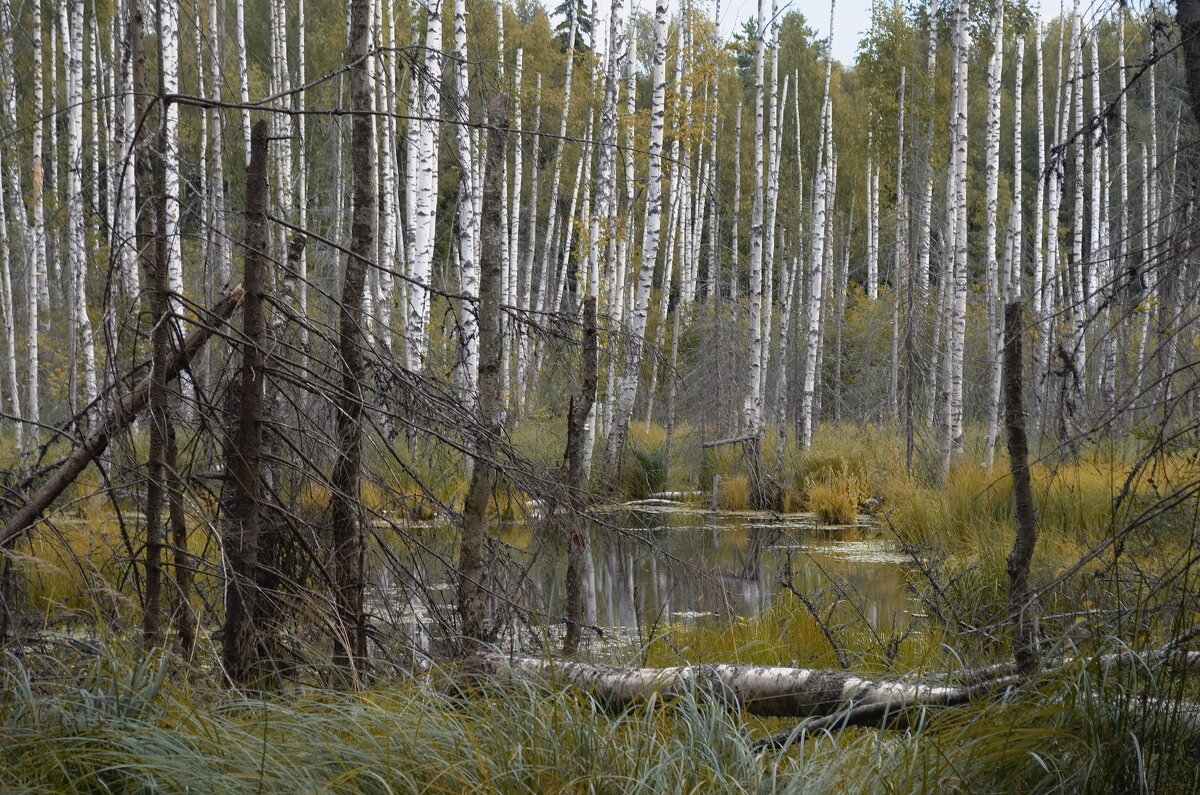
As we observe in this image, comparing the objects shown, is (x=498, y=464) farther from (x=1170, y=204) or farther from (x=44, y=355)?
(x=44, y=355)

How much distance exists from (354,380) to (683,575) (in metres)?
4.64

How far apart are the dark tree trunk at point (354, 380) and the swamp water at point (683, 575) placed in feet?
0.57

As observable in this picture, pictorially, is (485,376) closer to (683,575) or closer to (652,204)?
(683,575)

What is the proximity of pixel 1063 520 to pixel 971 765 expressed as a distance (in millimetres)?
6526

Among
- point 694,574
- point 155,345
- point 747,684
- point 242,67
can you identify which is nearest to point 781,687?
point 747,684

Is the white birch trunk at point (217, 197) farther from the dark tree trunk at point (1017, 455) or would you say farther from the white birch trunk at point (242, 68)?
the dark tree trunk at point (1017, 455)

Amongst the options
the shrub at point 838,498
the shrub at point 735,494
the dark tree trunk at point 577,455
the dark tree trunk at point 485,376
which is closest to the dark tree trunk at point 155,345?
the dark tree trunk at point 485,376

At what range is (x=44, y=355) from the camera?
69.9 feet

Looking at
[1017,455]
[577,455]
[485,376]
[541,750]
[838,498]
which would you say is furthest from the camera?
[838,498]

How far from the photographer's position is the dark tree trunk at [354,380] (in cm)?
373

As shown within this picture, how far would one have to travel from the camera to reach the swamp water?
459 cm

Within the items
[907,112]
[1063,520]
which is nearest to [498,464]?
[1063,520]

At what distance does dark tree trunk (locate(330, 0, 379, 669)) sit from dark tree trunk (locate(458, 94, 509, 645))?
399 mm

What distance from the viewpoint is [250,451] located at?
3666mm
